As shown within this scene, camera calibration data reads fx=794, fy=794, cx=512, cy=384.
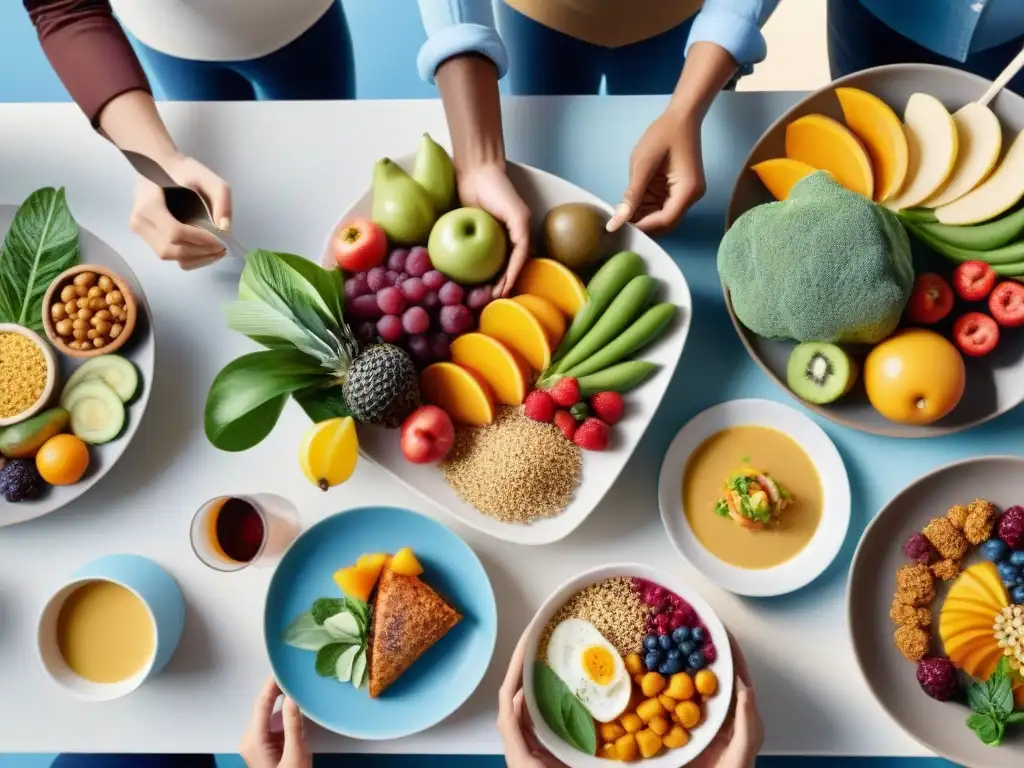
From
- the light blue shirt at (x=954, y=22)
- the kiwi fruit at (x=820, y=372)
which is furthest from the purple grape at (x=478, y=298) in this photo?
the light blue shirt at (x=954, y=22)

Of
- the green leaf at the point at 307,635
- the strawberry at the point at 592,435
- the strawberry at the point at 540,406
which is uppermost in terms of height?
the strawberry at the point at 540,406

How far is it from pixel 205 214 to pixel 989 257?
906 millimetres

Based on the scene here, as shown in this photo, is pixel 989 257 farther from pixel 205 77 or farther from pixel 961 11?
pixel 205 77

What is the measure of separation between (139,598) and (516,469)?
0.45 meters

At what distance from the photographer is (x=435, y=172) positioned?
37.6 inches

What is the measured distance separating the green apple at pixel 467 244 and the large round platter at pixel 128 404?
35cm

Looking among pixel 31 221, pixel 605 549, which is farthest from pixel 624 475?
pixel 31 221

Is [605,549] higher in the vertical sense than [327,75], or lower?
lower

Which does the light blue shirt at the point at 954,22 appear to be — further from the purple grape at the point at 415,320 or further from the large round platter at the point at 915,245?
the purple grape at the point at 415,320

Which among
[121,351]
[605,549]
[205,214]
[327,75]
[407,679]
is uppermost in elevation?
[327,75]

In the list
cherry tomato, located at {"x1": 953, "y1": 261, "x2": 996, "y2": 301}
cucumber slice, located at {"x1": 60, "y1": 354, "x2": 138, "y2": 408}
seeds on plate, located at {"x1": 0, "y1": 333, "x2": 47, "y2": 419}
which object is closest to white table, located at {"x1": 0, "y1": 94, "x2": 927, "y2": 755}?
cucumber slice, located at {"x1": 60, "y1": 354, "x2": 138, "y2": 408}

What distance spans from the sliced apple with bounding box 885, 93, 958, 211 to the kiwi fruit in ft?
0.62

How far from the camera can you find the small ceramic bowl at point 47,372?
2.96 feet

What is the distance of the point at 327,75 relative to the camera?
125cm
